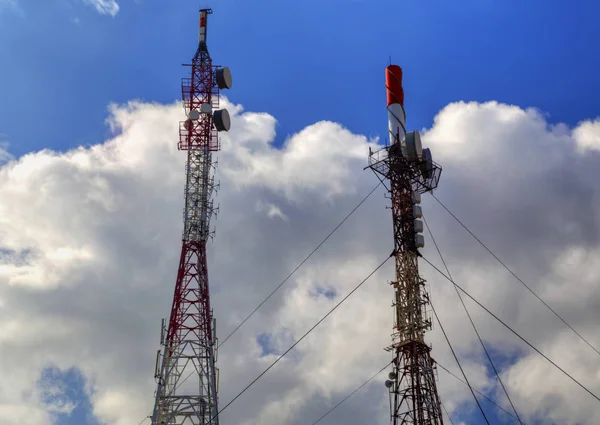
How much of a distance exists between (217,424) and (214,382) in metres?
3.66

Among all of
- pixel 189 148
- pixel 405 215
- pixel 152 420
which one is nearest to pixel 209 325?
pixel 152 420

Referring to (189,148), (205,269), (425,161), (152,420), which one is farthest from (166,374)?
(425,161)

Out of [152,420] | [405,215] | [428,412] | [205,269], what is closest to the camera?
[428,412]

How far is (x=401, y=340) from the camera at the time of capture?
6053 centimetres

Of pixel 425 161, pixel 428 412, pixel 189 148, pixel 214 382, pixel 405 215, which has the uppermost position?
pixel 189 148

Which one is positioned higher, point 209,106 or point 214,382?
point 209,106

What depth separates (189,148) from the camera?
81.3 meters

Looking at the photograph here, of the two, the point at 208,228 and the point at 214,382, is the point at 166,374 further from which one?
the point at 208,228

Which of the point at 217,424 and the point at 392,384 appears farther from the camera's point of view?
the point at 217,424

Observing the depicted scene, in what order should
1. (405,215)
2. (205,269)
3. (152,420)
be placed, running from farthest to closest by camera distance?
(205,269) → (152,420) → (405,215)

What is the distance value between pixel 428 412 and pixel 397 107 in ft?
79.1

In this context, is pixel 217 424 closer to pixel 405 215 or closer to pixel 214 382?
pixel 214 382

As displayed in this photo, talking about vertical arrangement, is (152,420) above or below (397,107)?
below

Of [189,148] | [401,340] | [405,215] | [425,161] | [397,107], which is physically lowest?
[401,340]
